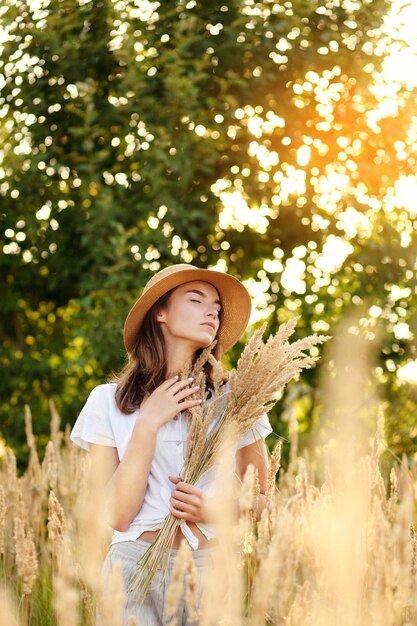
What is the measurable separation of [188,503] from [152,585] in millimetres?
257

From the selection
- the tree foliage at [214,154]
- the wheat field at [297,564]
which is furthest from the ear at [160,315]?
the tree foliage at [214,154]

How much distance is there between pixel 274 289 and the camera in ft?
15.1

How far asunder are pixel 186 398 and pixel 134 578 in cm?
55

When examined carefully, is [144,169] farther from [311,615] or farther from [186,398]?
[311,615]

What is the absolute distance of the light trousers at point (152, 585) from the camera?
238 cm

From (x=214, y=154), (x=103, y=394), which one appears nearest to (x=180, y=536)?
(x=103, y=394)

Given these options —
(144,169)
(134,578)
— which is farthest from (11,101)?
(134,578)

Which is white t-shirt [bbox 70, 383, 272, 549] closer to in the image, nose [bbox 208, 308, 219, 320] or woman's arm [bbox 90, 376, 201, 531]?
woman's arm [bbox 90, 376, 201, 531]

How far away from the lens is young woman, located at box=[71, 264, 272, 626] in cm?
242

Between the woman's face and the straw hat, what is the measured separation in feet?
0.12

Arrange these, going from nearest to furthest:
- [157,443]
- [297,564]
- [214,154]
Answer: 1. [297,564]
2. [157,443]
3. [214,154]

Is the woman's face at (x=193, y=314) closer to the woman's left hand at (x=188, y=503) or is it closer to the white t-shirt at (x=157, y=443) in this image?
the white t-shirt at (x=157, y=443)

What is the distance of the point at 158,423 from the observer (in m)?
2.48

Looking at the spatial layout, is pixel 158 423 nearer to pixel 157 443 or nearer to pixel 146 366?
pixel 157 443
